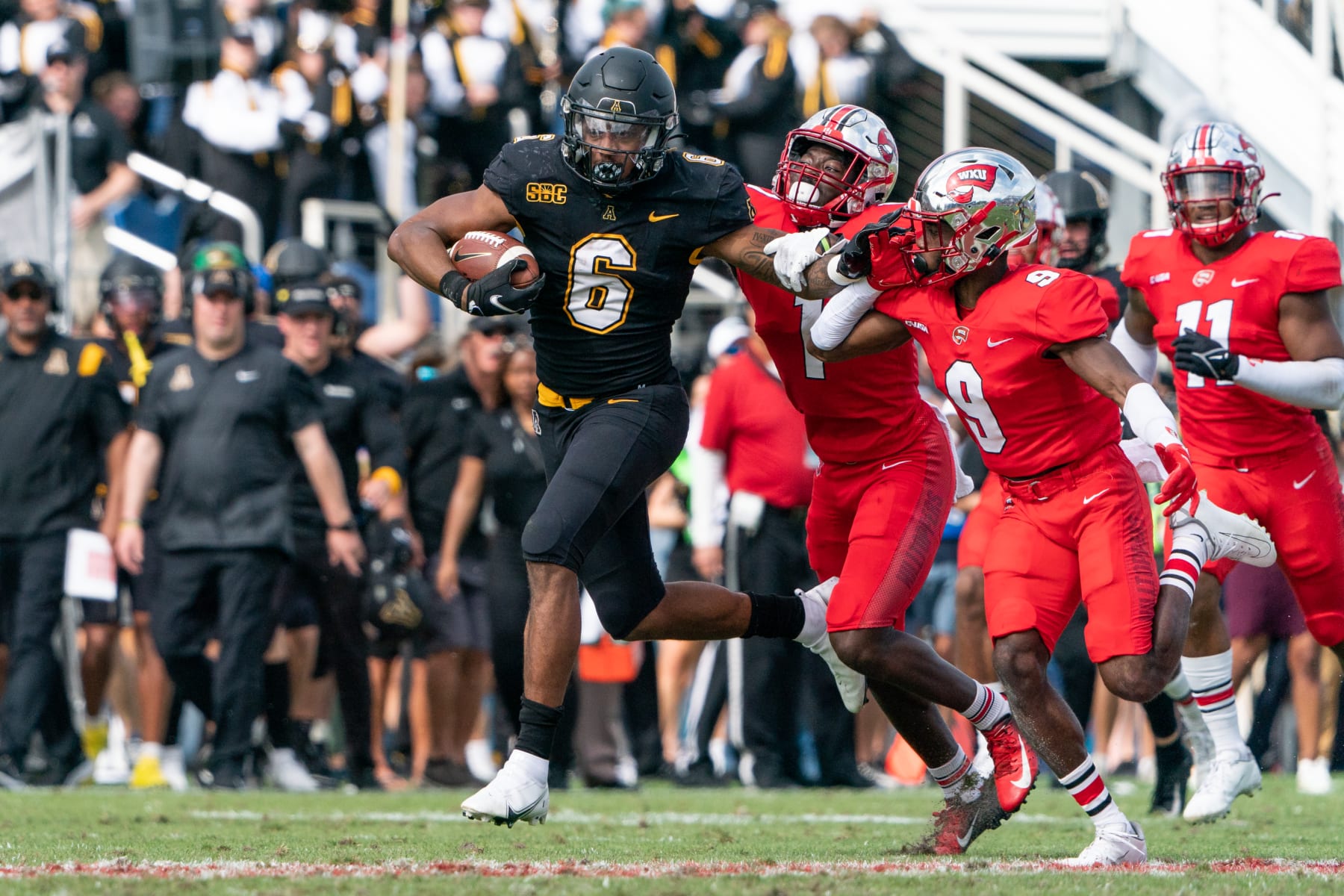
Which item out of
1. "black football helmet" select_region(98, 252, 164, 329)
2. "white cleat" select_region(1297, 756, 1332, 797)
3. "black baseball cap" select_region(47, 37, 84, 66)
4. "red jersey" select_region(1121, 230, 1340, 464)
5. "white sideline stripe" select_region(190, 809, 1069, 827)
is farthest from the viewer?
"black baseball cap" select_region(47, 37, 84, 66)

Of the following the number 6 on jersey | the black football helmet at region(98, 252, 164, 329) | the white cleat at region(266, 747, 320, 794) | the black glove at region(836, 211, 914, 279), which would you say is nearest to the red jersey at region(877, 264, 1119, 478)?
the number 6 on jersey

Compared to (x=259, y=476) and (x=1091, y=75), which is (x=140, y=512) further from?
(x=1091, y=75)

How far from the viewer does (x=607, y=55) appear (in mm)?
5699

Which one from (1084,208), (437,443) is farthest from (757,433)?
(1084,208)

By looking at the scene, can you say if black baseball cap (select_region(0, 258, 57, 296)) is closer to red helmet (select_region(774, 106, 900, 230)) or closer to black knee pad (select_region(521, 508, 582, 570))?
red helmet (select_region(774, 106, 900, 230))

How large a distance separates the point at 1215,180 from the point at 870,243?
1581 mm

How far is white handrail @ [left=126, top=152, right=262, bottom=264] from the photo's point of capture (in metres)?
11.6

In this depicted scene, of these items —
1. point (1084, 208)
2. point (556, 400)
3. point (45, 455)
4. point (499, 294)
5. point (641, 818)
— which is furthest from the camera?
point (45, 455)

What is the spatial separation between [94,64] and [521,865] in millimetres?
8952

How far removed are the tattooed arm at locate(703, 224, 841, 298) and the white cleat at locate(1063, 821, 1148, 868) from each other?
1654 mm

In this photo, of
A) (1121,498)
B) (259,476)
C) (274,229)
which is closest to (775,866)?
(1121,498)

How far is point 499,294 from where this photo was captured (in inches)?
205

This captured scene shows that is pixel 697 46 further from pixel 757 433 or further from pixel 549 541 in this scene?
pixel 549 541

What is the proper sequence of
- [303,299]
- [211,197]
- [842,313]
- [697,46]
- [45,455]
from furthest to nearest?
[697,46] → [211,197] → [303,299] → [45,455] → [842,313]
